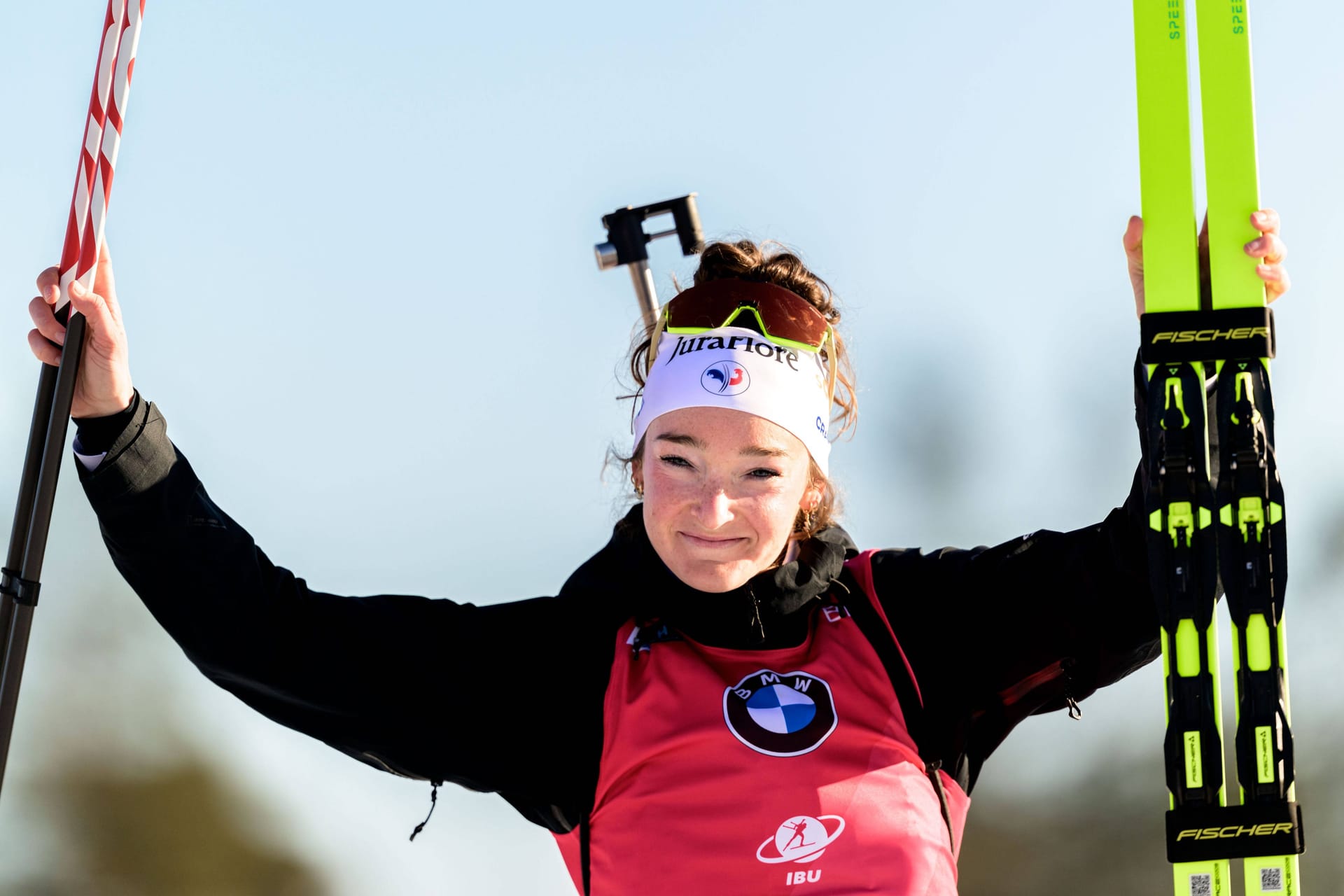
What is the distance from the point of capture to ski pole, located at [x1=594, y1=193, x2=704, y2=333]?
4.52 meters

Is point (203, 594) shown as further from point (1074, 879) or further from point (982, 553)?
point (1074, 879)

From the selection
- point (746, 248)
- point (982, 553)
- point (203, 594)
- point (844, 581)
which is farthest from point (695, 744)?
point (746, 248)

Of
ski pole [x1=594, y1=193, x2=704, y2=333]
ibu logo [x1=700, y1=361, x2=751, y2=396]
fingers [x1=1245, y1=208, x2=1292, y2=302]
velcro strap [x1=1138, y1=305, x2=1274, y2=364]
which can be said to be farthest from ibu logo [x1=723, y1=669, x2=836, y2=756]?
ski pole [x1=594, y1=193, x2=704, y2=333]

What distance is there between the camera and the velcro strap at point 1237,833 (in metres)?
3.04

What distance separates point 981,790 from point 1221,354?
14.9 meters

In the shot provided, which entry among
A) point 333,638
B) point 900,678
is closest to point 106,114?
point 333,638

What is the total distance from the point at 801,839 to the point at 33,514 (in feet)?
4.76

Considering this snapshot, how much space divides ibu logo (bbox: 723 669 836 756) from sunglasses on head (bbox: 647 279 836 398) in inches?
27.1

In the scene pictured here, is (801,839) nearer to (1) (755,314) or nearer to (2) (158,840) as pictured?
(1) (755,314)

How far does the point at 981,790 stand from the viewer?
57.1 ft

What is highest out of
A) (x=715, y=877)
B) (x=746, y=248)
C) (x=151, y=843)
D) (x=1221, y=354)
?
(x=151, y=843)

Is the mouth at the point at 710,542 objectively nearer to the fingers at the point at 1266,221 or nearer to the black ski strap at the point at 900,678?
the black ski strap at the point at 900,678

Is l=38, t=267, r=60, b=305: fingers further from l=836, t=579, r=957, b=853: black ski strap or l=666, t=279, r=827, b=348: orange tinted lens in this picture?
l=836, t=579, r=957, b=853: black ski strap

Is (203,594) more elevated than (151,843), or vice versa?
(151,843)
